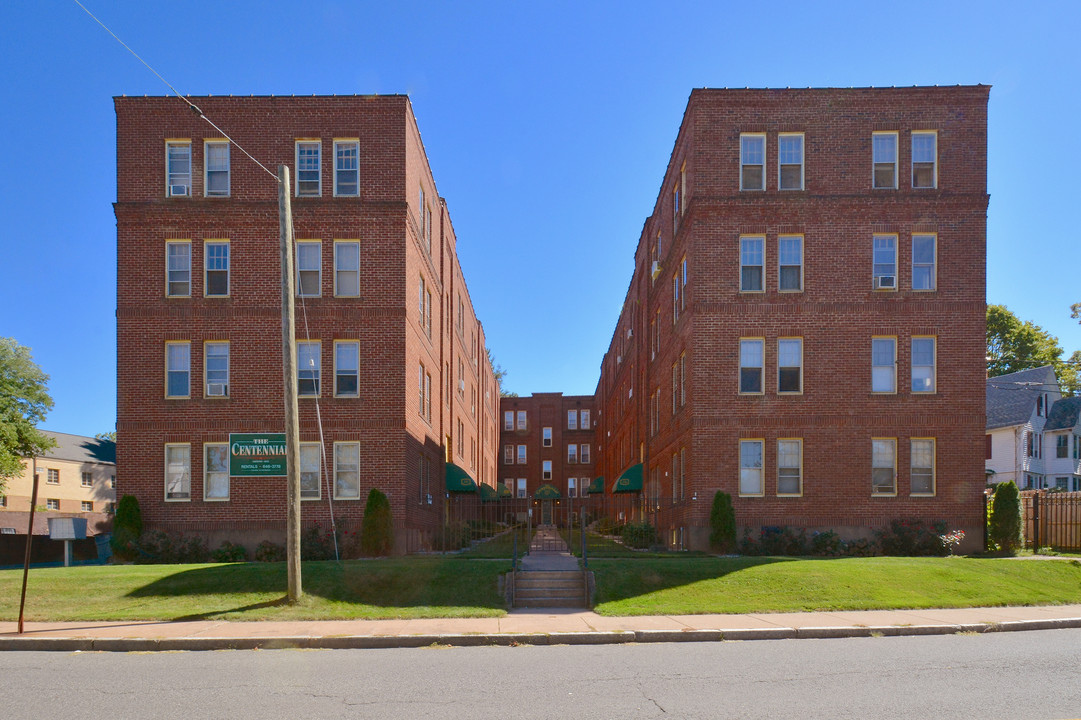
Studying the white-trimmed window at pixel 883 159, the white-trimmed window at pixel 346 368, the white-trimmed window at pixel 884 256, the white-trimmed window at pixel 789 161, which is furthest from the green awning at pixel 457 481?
the white-trimmed window at pixel 883 159

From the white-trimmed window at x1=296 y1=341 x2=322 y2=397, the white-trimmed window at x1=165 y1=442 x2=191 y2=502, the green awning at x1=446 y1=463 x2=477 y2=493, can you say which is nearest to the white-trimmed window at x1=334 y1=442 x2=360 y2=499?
the white-trimmed window at x1=296 y1=341 x2=322 y2=397

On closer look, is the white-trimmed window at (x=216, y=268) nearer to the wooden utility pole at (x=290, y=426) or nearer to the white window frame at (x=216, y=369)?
the white window frame at (x=216, y=369)

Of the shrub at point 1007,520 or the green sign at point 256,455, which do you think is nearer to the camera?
the shrub at point 1007,520

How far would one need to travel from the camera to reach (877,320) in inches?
946

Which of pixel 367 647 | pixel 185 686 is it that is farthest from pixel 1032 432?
pixel 185 686

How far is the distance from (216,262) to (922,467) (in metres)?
21.8

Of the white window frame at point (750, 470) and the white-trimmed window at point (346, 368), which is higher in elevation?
the white-trimmed window at point (346, 368)

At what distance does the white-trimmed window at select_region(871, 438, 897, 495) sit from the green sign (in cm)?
1715

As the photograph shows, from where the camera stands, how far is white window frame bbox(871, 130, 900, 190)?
24328 mm

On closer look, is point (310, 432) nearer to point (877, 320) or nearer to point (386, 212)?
point (386, 212)

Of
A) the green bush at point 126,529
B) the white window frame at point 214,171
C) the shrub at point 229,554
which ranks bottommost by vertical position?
the shrub at point 229,554

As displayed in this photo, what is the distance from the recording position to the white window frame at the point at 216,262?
2442 centimetres

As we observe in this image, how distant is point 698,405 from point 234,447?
44.5 feet

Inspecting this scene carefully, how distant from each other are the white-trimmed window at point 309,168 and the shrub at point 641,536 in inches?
602
